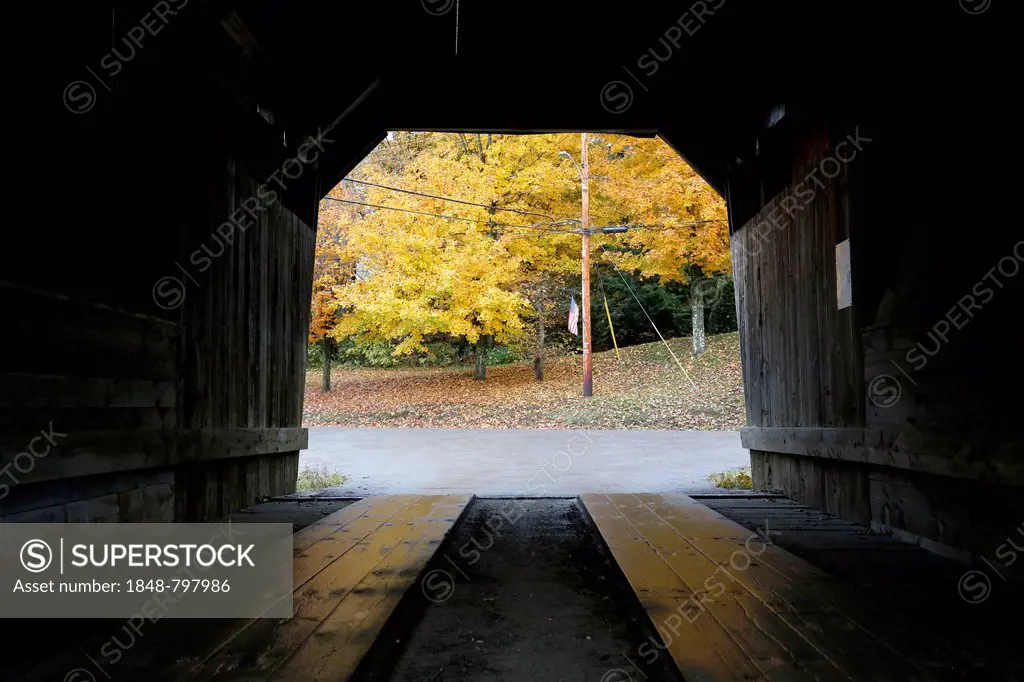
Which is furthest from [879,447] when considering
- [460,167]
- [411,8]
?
[460,167]

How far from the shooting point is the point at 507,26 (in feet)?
18.8

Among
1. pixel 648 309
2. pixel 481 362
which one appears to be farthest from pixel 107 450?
pixel 648 309

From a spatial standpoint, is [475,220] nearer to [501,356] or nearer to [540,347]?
[540,347]

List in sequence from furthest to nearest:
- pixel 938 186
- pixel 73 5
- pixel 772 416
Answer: pixel 772 416, pixel 938 186, pixel 73 5

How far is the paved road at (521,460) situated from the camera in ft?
28.8

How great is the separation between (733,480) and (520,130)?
15.4 feet

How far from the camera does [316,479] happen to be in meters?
8.76

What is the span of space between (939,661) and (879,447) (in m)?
2.26

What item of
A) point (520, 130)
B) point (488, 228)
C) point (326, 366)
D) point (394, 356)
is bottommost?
point (326, 366)

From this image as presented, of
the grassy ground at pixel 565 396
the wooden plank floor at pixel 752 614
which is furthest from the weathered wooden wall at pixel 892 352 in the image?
the grassy ground at pixel 565 396

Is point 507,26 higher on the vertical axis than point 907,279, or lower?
higher

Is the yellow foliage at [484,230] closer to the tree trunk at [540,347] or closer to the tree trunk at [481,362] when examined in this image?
the tree trunk at [481,362]

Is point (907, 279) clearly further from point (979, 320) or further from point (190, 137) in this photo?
point (190, 137)

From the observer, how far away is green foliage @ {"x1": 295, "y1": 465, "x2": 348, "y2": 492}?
819 cm
